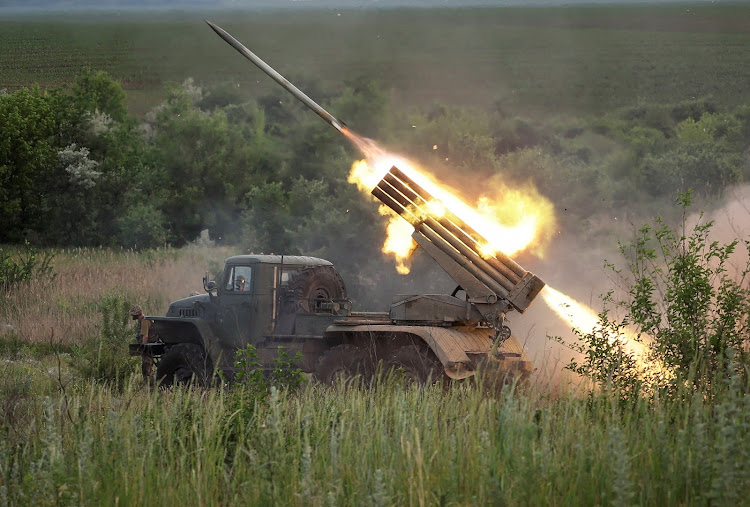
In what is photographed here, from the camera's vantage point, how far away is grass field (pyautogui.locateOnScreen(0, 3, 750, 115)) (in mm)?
56469

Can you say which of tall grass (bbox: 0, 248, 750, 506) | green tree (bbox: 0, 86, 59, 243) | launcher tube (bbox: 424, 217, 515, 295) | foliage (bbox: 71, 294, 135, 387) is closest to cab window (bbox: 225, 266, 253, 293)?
foliage (bbox: 71, 294, 135, 387)

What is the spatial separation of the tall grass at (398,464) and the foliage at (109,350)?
24.3 feet

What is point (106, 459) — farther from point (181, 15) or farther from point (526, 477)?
point (181, 15)

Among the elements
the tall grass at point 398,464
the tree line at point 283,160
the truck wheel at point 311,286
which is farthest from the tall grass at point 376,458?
the tree line at point 283,160

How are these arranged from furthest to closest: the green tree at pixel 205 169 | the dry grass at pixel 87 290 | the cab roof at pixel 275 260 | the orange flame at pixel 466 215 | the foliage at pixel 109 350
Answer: the green tree at pixel 205 169
the dry grass at pixel 87 290
the cab roof at pixel 275 260
the foliage at pixel 109 350
the orange flame at pixel 466 215

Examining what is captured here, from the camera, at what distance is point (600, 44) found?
69.6 meters

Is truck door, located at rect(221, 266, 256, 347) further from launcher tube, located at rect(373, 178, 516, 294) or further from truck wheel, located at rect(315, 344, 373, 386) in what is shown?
launcher tube, located at rect(373, 178, 516, 294)

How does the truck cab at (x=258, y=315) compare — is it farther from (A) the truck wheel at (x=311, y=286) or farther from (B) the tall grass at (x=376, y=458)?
(B) the tall grass at (x=376, y=458)

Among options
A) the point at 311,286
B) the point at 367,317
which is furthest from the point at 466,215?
the point at 311,286

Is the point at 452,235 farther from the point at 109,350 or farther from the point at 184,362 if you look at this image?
the point at 109,350

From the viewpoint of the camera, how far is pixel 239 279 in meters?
16.8

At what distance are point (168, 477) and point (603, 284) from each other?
2040 cm

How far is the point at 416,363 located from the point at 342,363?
133 cm

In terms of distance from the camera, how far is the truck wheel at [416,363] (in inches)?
536
